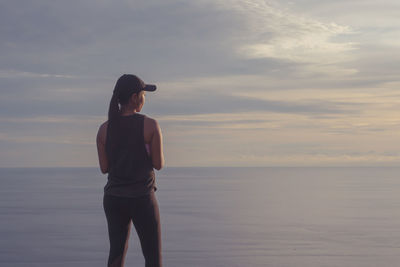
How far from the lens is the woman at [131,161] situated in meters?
3.70

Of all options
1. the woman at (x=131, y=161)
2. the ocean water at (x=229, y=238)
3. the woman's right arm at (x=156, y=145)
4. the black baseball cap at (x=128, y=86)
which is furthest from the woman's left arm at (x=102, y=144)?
the ocean water at (x=229, y=238)

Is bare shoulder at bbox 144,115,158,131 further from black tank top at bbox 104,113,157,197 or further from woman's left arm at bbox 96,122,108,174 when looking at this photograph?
woman's left arm at bbox 96,122,108,174

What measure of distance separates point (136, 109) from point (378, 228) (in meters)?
10.3

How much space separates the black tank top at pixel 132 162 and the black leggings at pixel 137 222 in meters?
0.06

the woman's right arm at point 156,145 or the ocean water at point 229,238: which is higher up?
the woman's right arm at point 156,145

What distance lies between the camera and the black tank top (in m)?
3.69

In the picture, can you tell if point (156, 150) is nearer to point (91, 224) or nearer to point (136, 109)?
point (136, 109)

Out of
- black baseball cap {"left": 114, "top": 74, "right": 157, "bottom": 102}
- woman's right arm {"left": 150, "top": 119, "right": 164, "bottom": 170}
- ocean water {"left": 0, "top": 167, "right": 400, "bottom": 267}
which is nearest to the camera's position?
woman's right arm {"left": 150, "top": 119, "right": 164, "bottom": 170}

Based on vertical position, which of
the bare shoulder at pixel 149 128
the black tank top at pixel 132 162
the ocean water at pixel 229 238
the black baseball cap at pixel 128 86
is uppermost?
the black baseball cap at pixel 128 86

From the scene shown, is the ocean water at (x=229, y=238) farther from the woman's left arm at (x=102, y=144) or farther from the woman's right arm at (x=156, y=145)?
the woman's right arm at (x=156, y=145)

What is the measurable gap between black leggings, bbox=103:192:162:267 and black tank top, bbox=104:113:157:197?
0.20ft

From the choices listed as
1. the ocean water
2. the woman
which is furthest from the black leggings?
the ocean water

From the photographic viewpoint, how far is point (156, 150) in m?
3.69

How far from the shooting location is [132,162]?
3703 mm
